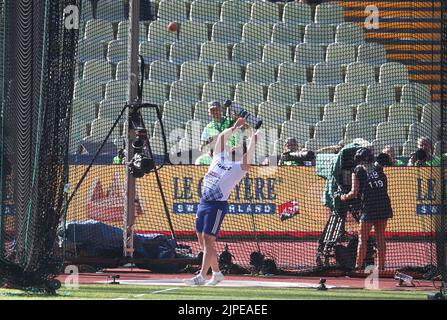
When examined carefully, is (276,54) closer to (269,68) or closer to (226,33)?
(269,68)

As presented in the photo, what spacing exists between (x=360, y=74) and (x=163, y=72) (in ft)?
11.4

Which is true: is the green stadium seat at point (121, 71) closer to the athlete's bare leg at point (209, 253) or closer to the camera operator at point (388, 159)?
the camera operator at point (388, 159)

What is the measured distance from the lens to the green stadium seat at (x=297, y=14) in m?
20.3

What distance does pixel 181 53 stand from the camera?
19688mm

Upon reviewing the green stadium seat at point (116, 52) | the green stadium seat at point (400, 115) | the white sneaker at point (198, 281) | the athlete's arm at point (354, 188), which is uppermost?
the green stadium seat at point (116, 52)

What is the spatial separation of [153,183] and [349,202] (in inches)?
153

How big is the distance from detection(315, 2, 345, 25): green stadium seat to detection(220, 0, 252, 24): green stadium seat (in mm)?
1365

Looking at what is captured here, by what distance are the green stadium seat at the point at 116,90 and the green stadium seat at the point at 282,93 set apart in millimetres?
2620

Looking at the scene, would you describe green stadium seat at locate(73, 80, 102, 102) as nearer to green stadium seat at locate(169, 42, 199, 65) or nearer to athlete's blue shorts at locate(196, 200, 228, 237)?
green stadium seat at locate(169, 42, 199, 65)

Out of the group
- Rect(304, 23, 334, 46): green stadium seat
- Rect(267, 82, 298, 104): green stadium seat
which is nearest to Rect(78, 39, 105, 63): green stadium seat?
Rect(267, 82, 298, 104): green stadium seat

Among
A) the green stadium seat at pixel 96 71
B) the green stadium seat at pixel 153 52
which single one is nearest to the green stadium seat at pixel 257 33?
the green stadium seat at pixel 153 52

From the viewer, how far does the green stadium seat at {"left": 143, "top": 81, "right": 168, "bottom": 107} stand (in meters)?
18.9

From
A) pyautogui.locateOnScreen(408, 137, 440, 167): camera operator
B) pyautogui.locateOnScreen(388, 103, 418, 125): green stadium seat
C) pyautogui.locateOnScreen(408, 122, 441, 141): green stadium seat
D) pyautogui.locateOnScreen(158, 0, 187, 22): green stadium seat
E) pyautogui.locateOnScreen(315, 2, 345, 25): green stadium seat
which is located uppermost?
pyautogui.locateOnScreen(315, 2, 345, 25): green stadium seat
